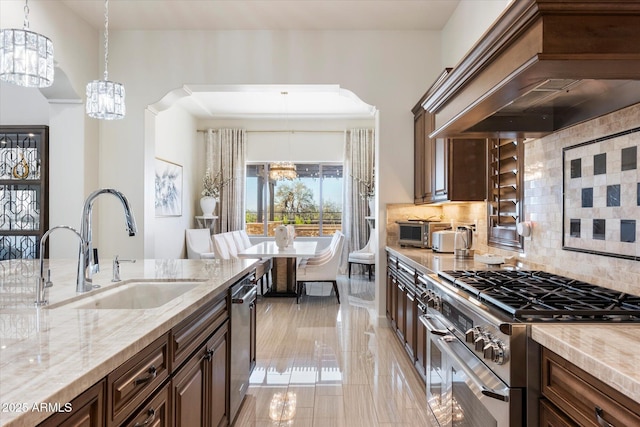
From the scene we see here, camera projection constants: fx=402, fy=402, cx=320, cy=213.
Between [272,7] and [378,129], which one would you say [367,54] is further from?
[272,7]

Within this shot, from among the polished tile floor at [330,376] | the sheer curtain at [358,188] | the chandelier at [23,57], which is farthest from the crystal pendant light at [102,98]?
the sheer curtain at [358,188]

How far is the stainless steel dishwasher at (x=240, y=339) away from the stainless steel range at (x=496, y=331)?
1.10m

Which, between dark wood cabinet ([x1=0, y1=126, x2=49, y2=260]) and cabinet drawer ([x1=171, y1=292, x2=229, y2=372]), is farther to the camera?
dark wood cabinet ([x1=0, y1=126, x2=49, y2=260])

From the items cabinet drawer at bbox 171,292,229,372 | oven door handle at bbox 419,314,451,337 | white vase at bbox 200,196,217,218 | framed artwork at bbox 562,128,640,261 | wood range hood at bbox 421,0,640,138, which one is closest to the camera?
wood range hood at bbox 421,0,640,138

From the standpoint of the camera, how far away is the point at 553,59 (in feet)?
3.66

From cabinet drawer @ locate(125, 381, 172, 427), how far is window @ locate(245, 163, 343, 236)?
7.18 meters

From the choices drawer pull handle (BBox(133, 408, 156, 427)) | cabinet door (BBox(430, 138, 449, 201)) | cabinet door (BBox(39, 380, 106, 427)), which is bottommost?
drawer pull handle (BBox(133, 408, 156, 427))

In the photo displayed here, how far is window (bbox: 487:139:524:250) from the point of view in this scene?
2.73 m

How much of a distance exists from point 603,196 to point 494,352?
1.04m

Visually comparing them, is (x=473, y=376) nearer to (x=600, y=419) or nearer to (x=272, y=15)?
(x=600, y=419)

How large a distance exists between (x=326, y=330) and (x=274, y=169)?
11.6 ft

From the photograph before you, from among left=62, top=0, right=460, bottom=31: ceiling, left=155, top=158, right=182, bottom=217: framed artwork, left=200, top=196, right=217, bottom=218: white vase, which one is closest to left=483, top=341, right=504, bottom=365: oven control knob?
left=62, top=0, right=460, bottom=31: ceiling

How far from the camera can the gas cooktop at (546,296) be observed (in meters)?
1.33

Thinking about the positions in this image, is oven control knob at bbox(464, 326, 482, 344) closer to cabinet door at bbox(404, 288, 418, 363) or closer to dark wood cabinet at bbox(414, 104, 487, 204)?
cabinet door at bbox(404, 288, 418, 363)
